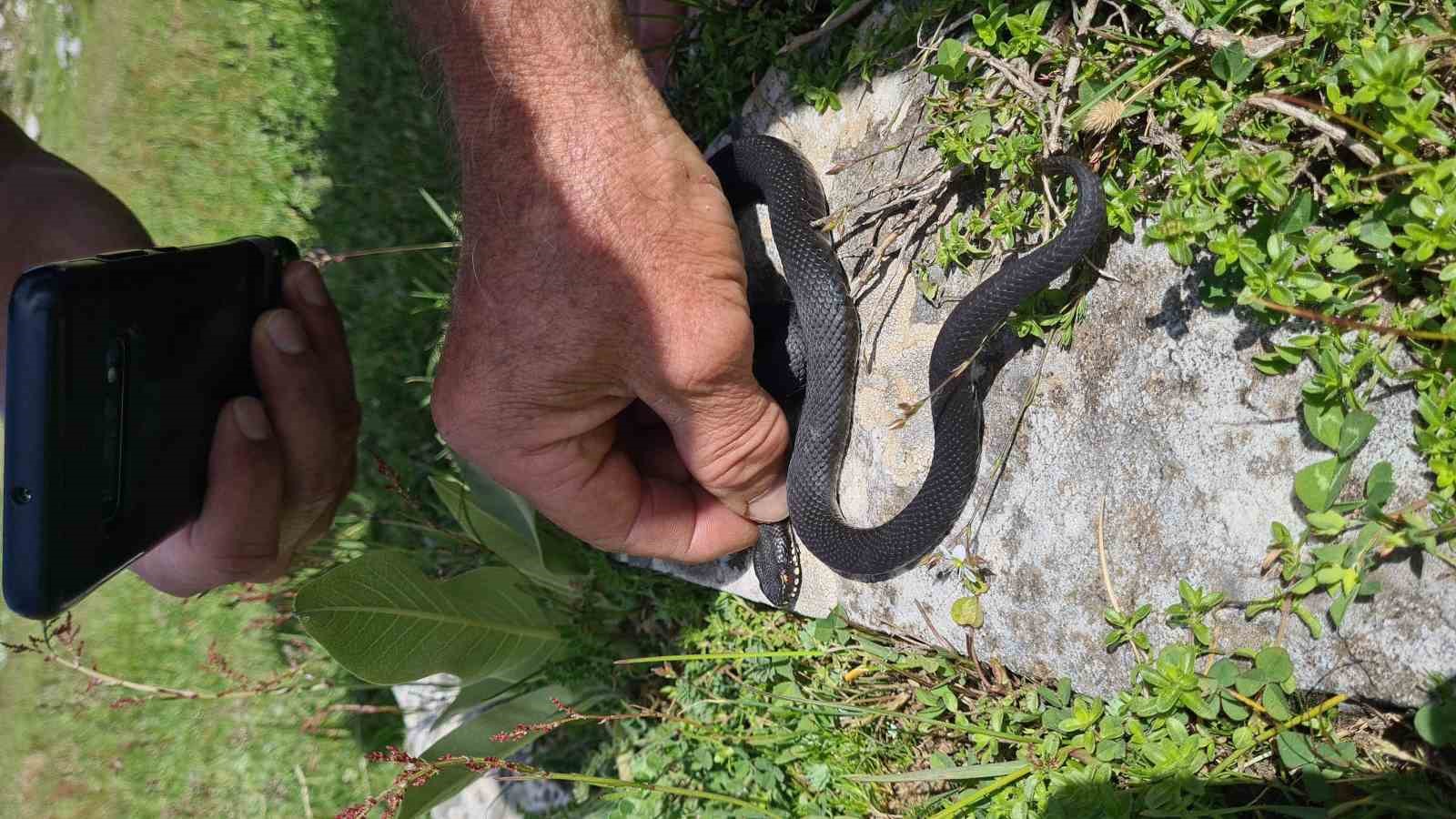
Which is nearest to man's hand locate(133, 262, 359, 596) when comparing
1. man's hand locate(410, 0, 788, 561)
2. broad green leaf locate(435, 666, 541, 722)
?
man's hand locate(410, 0, 788, 561)

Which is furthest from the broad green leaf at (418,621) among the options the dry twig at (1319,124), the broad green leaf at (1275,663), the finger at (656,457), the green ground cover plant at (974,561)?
the dry twig at (1319,124)

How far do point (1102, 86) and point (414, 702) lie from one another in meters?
2.98

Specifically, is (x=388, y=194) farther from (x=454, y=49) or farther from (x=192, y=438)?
(x=454, y=49)

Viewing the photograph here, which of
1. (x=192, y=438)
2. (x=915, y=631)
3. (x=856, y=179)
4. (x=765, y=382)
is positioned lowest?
(x=915, y=631)

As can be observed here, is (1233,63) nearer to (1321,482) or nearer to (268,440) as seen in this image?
(1321,482)

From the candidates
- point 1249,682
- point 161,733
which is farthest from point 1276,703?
point 161,733

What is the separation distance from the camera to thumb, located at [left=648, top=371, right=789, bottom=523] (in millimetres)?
1941

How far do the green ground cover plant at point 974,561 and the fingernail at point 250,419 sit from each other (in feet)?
1.01

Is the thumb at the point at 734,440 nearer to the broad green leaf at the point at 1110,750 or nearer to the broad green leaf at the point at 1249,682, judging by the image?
the broad green leaf at the point at 1110,750

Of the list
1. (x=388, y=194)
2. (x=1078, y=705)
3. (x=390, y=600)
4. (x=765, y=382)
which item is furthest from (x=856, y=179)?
(x=388, y=194)

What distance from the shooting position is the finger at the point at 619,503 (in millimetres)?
2064

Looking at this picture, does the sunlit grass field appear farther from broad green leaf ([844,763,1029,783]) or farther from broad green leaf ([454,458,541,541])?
broad green leaf ([844,763,1029,783])

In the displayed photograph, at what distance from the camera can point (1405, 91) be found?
128 centimetres

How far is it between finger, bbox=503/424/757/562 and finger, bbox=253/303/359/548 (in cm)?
59
